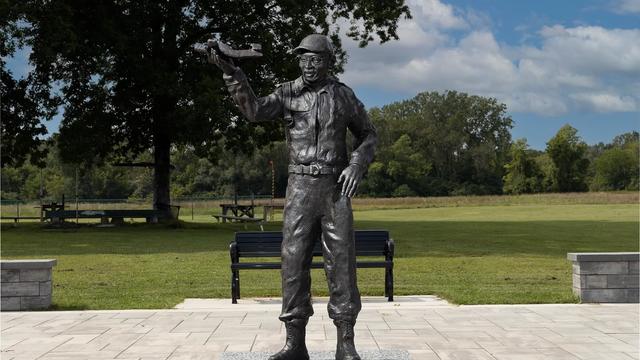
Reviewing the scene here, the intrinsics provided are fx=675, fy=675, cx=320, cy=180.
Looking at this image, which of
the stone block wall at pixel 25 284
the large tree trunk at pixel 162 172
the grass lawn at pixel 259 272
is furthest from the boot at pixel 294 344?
the large tree trunk at pixel 162 172

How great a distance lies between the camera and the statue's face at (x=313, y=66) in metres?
5.51

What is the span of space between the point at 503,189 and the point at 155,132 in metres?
69.4

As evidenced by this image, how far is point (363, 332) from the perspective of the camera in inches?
304

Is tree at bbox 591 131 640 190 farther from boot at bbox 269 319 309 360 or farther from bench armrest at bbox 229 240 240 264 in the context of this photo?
boot at bbox 269 319 309 360

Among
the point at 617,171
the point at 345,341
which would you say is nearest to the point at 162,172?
the point at 345,341

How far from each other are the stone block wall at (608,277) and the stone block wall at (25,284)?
297 inches

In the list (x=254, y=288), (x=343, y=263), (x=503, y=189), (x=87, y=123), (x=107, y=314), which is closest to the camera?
(x=343, y=263)

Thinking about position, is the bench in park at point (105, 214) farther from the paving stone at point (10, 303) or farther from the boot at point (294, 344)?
the boot at point (294, 344)

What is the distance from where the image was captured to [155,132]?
99.2ft

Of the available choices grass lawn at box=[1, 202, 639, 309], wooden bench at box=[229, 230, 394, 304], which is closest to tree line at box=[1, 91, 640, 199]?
grass lawn at box=[1, 202, 639, 309]

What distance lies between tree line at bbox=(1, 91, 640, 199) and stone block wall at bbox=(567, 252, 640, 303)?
2546 inches

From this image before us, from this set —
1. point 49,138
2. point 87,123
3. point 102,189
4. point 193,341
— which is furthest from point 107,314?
point 102,189

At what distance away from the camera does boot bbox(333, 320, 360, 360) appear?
5.23 m

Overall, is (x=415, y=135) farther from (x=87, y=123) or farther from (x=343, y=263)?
(x=343, y=263)
